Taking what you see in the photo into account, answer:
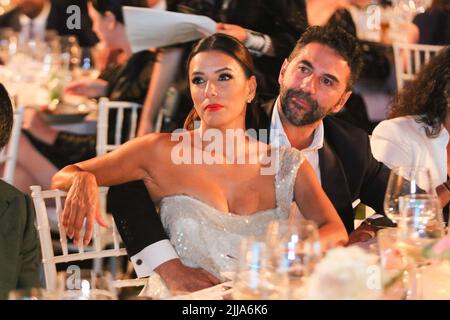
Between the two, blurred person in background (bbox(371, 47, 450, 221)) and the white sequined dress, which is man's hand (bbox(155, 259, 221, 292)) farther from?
blurred person in background (bbox(371, 47, 450, 221))

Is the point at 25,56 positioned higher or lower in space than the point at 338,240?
higher

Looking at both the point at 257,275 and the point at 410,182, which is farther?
the point at 410,182

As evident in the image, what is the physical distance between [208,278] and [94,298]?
96 centimetres

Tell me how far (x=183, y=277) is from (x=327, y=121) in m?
0.97

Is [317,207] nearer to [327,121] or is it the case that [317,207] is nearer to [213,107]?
[213,107]

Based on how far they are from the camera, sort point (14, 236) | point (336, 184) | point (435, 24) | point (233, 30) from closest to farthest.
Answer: point (14, 236), point (336, 184), point (233, 30), point (435, 24)

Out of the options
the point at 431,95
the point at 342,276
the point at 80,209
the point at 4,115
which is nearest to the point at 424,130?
the point at 431,95

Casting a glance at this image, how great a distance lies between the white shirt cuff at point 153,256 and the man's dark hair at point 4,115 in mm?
537

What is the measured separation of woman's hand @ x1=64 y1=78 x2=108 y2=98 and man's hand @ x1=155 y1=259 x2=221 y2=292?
2244 millimetres

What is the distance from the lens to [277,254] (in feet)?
5.86

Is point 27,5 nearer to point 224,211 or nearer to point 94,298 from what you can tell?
point 224,211

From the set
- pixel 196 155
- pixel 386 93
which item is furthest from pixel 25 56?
pixel 196 155

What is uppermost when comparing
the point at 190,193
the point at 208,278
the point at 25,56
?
the point at 25,56

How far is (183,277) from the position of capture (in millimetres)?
2600
